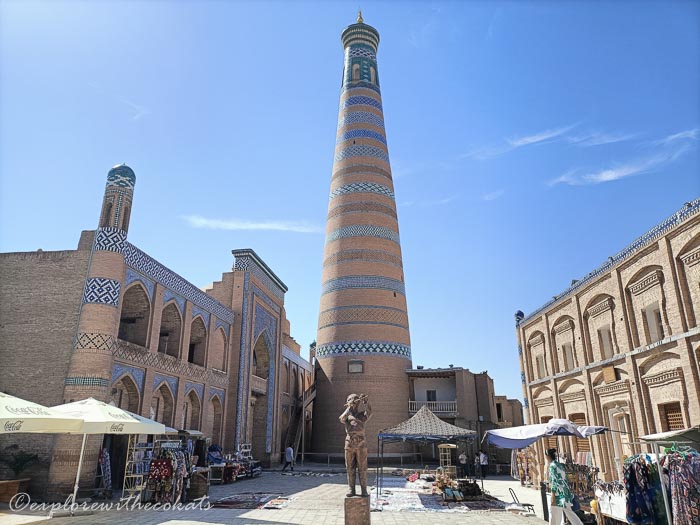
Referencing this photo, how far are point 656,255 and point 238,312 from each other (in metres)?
13.6

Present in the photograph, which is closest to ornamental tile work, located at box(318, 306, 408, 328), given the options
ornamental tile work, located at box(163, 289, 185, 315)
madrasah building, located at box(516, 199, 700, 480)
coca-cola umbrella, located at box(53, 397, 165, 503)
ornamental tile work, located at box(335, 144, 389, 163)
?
ornamental tile work, located at box(335, 144, 389, 163)

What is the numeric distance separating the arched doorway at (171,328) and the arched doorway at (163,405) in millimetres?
1123

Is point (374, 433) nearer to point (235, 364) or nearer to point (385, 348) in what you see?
point (385, 348)

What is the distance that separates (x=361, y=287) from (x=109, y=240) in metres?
12.9

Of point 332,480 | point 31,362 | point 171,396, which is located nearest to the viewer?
point 31,362

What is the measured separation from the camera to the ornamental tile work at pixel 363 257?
23.8 meters

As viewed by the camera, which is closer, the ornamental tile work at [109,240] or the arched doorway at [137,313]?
the ornamental tile work at [109,240]

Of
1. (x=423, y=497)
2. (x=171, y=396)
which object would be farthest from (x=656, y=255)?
(x=171, y=396)

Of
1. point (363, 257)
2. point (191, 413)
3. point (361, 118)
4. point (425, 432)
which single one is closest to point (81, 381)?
point (191, 413)

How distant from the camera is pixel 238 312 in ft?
62.6

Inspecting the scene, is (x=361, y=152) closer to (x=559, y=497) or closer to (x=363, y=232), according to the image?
(x=363, y=232)

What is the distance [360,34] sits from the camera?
28000 millimetres

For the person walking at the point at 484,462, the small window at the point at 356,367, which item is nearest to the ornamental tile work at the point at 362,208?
the small window at the point at 356,367

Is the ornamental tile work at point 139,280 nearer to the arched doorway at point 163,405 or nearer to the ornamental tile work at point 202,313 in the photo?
the ornamental tile work at point 202,313
